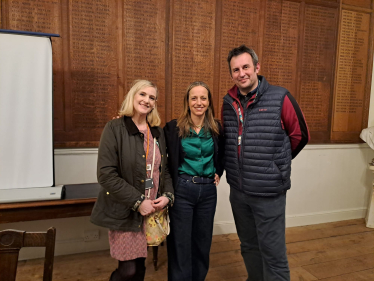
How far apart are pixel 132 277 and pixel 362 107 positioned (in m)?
3.66

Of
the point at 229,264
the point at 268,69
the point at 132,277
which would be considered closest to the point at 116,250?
the point at 132,277

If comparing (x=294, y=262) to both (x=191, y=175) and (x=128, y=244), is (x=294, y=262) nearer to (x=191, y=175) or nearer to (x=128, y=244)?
(x=191, y=175)

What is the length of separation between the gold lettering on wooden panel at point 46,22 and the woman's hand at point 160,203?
4.84ft

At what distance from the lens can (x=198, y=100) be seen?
66.0 inches

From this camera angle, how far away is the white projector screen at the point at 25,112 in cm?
200

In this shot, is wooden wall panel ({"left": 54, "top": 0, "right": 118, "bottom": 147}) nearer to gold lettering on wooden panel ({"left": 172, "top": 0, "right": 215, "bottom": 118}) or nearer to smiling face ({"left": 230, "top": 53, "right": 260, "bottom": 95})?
gold lettering on wooden panel ({"left": 172, "top": 0, "right": 215, "bottom": 118})

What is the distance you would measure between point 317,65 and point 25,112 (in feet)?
10.9

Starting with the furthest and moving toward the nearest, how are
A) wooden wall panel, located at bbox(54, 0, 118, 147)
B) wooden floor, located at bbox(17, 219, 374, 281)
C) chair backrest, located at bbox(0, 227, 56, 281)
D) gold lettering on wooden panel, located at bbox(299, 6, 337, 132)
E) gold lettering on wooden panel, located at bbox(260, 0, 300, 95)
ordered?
1. gold lettering on wooden panel, located at bbox(299, 6, 337, 132)
2. gold lettering on wooden panel, located at bbox(260, 0, 300, 95)
3. wooden wall panel, located at bbox(54, 0, 118, 147)
4. wooden floor, located at bbox(17, 219, 374, 281)
5. chair backrest, located at bbox(0, 227, 56, 281)

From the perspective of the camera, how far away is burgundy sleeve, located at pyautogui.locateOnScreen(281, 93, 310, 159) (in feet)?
5.31

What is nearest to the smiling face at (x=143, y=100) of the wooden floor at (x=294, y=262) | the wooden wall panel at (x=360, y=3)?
the wooden floor at (x=294, y=262)

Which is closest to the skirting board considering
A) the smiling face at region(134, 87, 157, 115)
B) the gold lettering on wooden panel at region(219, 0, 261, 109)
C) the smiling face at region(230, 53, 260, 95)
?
the gold lettering on wooden panel at region(219, 0, 261, 109)

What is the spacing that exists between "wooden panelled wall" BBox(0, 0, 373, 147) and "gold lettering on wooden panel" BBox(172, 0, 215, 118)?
0.01 meters

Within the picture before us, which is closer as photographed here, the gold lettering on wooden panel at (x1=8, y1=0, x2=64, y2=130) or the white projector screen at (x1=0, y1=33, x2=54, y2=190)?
the white projector screen at (x1=0, y1=33, x2=54, y2=190)

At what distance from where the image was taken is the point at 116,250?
5.01 feet
